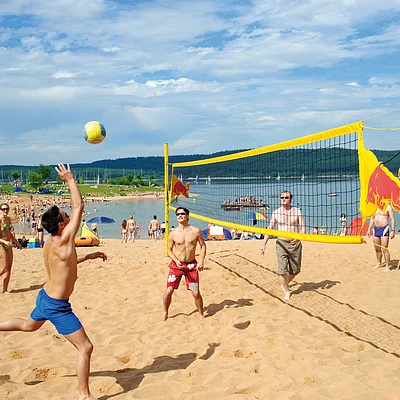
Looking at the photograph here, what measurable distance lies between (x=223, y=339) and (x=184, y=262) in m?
1.12

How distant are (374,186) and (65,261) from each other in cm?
273

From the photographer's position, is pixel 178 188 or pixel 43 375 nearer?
pixel 43 375

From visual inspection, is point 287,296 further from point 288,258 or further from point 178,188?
point 178,188

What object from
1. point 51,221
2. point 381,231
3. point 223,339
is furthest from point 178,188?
point 51,221

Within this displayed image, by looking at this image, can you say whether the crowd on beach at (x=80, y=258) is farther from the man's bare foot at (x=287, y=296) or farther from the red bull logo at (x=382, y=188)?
the red bull logo at (x=382, y=188)

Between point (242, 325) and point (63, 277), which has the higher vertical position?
point (63, 277)

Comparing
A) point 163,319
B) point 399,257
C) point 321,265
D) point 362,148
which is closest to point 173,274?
point 163,319

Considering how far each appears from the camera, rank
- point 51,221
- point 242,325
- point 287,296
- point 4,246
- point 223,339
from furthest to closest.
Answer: point 4,246 → point 287,296 → point 242,325 → point 223,339 → point 51,221

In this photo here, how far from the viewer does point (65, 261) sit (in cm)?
334

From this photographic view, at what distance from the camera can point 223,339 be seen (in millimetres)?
4852

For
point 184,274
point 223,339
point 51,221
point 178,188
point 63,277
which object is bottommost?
point 223,339

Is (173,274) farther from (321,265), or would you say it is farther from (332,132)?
(321,265)

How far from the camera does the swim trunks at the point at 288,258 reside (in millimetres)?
6418

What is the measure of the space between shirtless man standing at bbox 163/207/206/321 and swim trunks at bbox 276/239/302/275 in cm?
122
